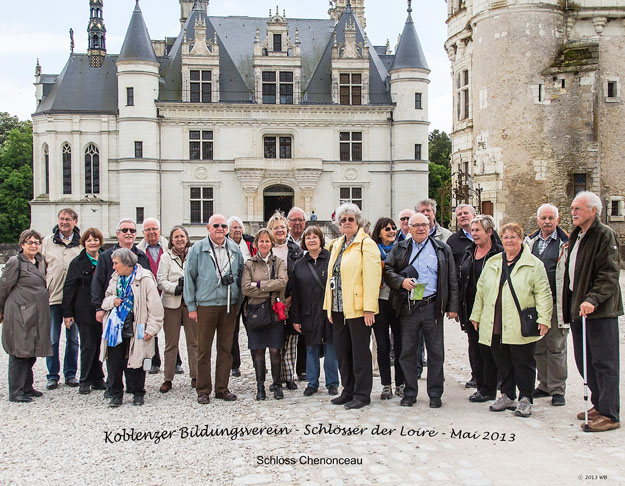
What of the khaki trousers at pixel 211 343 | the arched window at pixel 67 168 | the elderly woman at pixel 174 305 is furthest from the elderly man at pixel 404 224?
the arched window at pixel 67 168

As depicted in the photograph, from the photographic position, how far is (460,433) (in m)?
5.49

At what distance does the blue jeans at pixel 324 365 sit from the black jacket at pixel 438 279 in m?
0.94

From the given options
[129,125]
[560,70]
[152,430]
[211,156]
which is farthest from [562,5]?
[152,430]

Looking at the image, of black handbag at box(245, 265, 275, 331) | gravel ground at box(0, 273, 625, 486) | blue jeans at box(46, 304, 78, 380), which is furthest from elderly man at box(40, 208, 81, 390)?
black handbag at box(245, 265, 275, 331)

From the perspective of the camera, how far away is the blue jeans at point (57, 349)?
7633 mm

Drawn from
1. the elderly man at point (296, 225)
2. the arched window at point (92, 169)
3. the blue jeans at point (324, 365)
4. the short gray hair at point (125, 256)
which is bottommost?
the blue jeans at point (324, 365)

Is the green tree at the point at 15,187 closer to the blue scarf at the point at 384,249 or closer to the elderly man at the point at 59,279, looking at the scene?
the elderly man at the point at 59,279

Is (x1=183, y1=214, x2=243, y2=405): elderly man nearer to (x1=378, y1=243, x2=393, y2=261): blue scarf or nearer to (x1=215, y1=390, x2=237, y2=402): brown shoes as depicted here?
(x1=215, y1=390, x2=237, y2=402): brown shoes

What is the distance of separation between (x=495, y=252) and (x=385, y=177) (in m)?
26.1

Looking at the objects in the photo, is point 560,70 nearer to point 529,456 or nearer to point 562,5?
point 562,5

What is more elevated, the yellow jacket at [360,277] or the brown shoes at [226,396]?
the yellow jacket at [360,277]

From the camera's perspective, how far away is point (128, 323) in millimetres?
6738

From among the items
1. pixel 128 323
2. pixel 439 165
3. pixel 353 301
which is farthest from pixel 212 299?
pixel 439 165

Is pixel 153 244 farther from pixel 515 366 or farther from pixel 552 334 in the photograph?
pixel 552 334
